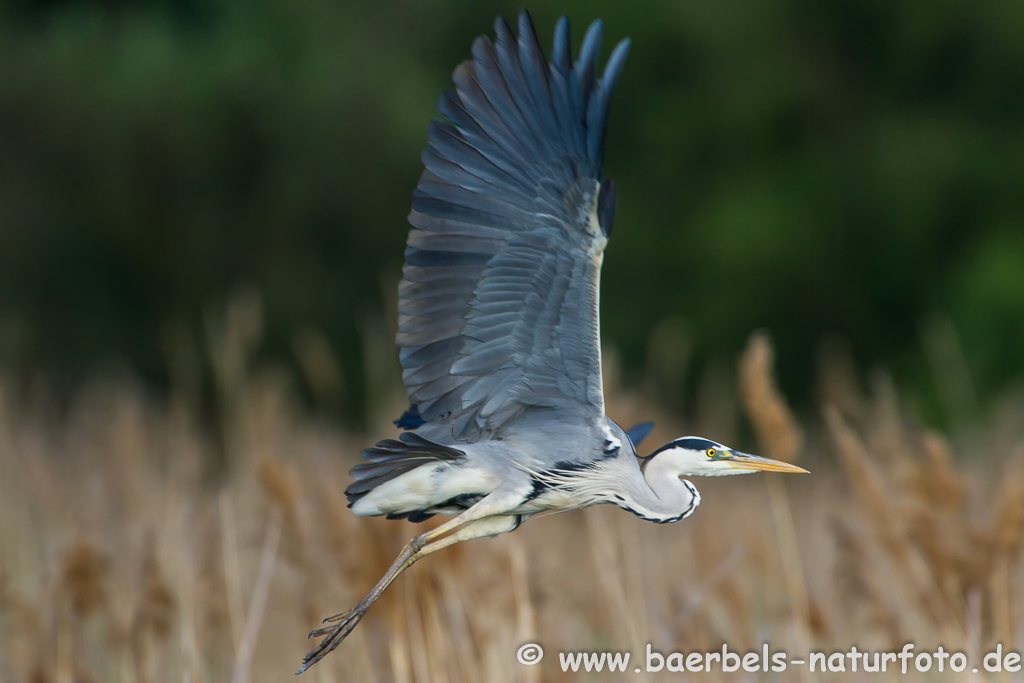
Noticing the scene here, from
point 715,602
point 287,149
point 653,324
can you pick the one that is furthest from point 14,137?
point 715,602

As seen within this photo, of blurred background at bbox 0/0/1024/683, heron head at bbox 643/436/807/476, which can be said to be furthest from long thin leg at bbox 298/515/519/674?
blurred background at bbox 0/0/1024/683

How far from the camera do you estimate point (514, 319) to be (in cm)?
212

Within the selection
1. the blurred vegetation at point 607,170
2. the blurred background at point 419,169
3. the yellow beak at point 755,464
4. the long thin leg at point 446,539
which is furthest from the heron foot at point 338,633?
the blurred vegetation at point 607,170

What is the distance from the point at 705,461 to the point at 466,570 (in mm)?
952

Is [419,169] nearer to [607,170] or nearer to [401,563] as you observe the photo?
[607,170]

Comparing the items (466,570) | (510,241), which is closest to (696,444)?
(510,241)

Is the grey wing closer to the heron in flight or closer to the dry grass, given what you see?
the heron in flight

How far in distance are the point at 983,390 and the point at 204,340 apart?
6.35m

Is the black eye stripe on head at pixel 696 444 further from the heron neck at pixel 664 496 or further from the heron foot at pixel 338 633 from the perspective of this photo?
the heron foot at pixel 338 633

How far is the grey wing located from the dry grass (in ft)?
1.46

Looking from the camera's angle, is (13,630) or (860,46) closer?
(13,630)

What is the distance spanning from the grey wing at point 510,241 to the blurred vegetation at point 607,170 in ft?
17.9

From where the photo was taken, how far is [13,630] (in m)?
3.06

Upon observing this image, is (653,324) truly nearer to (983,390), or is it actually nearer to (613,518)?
(983,390)
